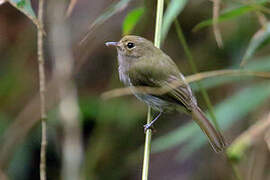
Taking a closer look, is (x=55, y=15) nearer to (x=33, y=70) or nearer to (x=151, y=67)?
(x=33, y=70)

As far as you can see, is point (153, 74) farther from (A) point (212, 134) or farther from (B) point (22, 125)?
(B) point (22, 125)

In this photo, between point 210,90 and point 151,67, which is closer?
point 151,67

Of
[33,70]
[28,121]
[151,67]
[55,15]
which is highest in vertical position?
[55,15]

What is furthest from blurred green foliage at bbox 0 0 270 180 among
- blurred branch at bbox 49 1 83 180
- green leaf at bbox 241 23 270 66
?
green leaf at bbox 241 23 270 66

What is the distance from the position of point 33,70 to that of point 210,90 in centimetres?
238

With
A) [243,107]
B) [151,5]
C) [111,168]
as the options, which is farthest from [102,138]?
[243,107]

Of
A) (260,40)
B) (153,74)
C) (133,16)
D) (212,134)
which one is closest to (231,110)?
(212,134)

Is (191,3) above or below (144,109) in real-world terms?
above

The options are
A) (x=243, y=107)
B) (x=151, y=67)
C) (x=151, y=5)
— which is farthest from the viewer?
(x=151, y=5)

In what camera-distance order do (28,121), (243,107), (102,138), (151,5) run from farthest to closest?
(151,5) < (102,138) < (28,121) < (243,107)

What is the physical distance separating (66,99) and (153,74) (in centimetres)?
134

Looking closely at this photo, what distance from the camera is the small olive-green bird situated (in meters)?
3.42

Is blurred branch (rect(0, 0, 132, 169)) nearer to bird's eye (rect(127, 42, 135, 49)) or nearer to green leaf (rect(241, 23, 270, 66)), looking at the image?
bird's eye (rect(127, 42, 135, 49))

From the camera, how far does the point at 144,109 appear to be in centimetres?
518
